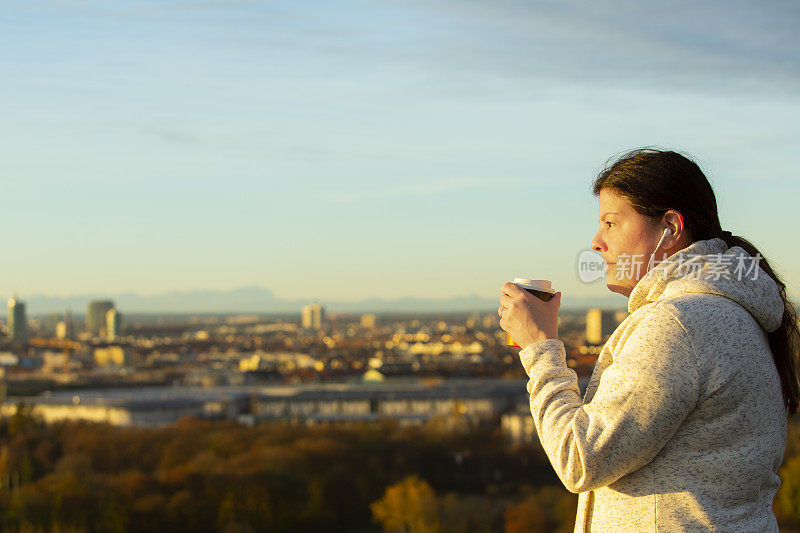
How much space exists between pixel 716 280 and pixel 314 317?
91976 millimetres

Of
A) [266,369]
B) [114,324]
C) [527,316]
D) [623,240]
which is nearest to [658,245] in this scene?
[623,240]

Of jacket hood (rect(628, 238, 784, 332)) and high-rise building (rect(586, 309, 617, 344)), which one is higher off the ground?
jacket hood (rect(628, 238, 784, 332))

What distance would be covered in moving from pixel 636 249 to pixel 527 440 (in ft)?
95.1

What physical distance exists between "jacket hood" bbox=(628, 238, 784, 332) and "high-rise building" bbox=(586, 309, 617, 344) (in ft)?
22.0

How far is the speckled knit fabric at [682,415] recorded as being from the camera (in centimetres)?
141

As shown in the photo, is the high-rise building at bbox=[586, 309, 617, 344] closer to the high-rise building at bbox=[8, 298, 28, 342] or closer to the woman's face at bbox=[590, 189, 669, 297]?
the woman's face at bbox=[590, 189, 669, 297]

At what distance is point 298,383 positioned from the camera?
54.1m

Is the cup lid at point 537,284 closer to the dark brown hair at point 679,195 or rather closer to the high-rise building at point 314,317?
the dark brown hair at point 679,195

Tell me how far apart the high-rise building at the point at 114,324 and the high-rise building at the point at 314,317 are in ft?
49.3

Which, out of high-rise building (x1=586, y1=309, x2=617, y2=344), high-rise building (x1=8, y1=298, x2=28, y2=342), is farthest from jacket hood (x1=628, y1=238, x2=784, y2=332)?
high-rise building (x1=8, y1=298, x2=28, y2=342)

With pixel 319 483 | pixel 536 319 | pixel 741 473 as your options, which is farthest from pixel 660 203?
pixel 319 483

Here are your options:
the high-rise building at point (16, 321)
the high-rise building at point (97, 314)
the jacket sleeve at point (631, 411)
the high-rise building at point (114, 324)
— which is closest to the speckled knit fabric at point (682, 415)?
the jacket sleeve at point (631, 411)

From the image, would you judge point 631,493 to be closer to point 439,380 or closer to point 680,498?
point 680,498

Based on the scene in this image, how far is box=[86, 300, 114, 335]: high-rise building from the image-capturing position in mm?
94000
